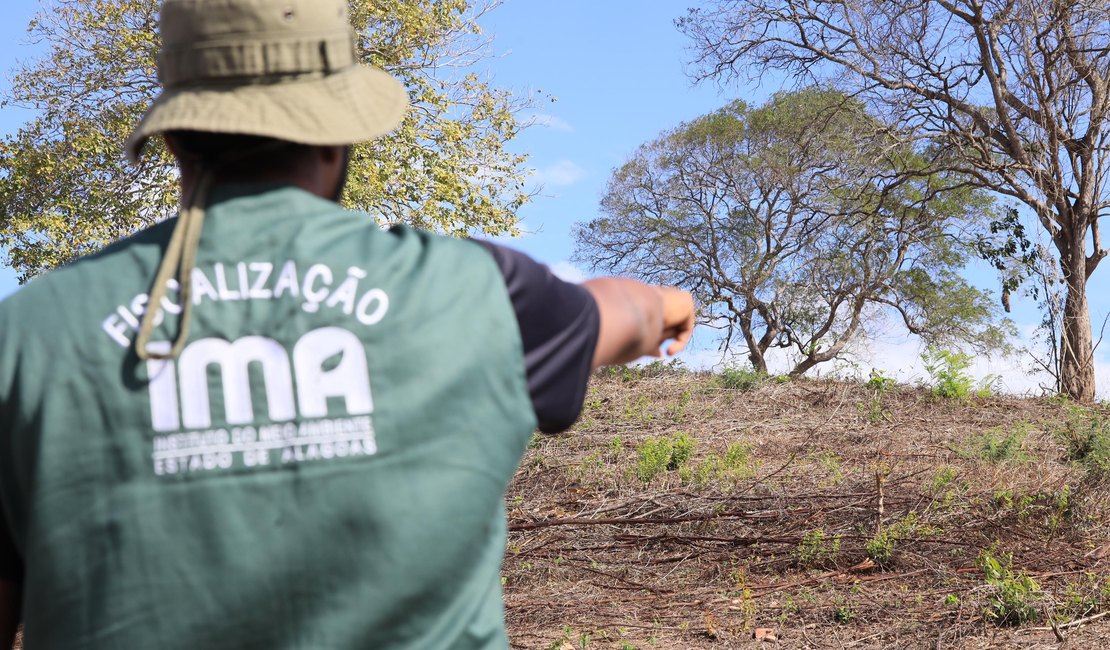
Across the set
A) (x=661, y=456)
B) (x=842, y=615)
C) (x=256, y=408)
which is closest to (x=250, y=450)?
(x=256, y=408)

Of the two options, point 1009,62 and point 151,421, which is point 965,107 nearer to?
point 1009,62

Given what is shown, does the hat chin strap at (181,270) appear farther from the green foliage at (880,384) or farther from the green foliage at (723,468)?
the green foliage at (880,384)

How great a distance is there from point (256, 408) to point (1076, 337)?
16.4 metres

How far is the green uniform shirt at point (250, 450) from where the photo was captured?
50.3 inches

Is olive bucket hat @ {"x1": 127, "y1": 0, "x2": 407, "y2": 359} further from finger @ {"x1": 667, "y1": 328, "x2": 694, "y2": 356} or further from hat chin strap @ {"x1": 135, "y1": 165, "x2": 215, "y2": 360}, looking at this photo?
finger @ {"x1": 667, "y1": 328, "x2": 694, "y2": 356}

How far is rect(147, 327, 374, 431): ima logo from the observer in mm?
1291

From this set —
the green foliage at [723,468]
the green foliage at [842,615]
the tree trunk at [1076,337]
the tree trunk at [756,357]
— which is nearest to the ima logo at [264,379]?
the green foliage at [842,615]

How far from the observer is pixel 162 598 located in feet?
4.20

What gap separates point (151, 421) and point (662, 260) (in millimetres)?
28666

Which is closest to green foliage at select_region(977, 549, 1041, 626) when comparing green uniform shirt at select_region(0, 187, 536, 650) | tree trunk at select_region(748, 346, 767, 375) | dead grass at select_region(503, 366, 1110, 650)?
dead grass at select_region(503, 366, 1110, 650)

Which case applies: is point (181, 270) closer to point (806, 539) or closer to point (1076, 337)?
point (806, 539)

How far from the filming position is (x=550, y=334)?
4.76ft

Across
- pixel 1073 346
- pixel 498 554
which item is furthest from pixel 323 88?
pixel 1073 346

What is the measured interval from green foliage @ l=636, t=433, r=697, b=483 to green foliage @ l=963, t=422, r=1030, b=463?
2.18m
